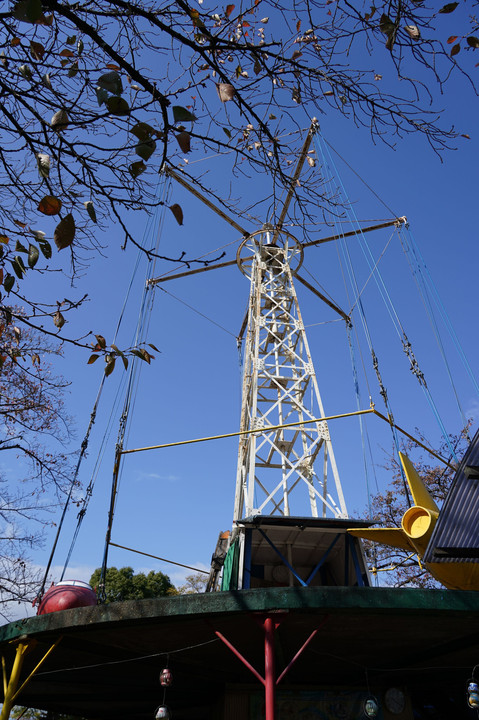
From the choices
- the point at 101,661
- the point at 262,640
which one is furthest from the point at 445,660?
the point at 101,661

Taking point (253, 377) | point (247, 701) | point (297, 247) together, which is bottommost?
point (247, 701)

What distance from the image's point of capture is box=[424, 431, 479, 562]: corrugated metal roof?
532 cm

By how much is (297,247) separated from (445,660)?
1225 cm

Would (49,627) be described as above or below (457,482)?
below

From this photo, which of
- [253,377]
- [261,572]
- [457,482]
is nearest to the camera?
[457,482]

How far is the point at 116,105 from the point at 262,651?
6391 millimetres

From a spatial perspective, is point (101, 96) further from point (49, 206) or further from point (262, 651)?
point (262, 651)

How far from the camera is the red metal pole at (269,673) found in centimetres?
457

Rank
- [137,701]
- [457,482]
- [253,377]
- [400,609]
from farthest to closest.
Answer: [253,377]
[137,701]
[457,482]
[400,609]

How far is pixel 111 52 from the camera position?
349 cm

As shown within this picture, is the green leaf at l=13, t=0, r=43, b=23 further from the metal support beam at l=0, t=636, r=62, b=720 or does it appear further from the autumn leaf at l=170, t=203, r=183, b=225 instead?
the metal support beam at l=0, t=636, r=62, b=720

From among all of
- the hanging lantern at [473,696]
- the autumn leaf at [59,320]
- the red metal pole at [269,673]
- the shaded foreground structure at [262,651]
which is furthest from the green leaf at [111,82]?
the hanging lantern at [473,696]

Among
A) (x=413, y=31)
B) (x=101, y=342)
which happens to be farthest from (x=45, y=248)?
(x=413, y=31)

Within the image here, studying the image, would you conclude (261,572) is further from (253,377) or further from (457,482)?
(457,482)
